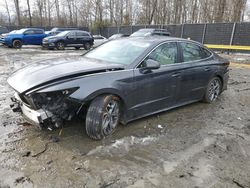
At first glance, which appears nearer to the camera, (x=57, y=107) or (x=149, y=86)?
(x=57, y=107)

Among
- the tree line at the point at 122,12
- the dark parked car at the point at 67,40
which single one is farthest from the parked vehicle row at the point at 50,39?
the tree line at the point at 122,12

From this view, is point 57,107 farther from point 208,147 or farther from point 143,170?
point 208,147

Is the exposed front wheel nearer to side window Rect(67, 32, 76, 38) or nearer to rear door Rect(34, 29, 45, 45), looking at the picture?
side window Rect(67, 32, 76, 38)

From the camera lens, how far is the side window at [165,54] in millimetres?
4344

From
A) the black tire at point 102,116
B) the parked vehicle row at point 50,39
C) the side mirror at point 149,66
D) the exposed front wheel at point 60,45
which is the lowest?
the exposed front wheel at point 60,45

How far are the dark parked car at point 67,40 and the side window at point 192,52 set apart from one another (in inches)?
621

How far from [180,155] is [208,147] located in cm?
55

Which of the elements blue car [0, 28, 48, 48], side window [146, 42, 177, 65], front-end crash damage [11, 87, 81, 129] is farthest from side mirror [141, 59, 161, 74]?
blue car [0, 28, 48, 48]

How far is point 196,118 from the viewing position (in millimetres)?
4859

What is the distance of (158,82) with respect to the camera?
169 inches

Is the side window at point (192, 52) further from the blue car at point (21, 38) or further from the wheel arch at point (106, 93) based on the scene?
the blue car at point (21, 38)

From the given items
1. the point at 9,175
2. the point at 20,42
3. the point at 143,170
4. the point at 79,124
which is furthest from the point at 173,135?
the point at 20,42

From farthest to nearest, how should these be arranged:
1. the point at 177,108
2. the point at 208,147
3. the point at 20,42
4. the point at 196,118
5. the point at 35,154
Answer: the point at 20,42, the point at 177,108, the point at 196,118, the point at 208,147, the point at 35,154

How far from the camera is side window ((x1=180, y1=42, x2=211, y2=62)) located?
4.95 metres
